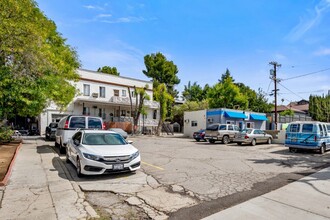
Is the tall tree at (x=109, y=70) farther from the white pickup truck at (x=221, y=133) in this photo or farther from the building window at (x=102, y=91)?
the white pickup truck at (x=221, y=133)

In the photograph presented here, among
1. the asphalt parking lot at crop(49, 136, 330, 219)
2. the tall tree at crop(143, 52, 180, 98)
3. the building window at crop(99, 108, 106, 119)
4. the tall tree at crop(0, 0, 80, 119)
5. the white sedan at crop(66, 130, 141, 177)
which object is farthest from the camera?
the tall tree at crop(143, 52, 180, 98)

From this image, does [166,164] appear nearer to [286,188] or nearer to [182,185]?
A: [182,185]

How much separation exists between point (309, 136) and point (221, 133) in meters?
7.15

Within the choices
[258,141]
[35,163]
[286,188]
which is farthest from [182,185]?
[258,141]

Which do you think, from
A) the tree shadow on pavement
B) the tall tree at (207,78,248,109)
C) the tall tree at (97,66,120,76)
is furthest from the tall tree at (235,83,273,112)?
the tree shadow on pavement

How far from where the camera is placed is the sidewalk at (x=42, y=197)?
4.54m

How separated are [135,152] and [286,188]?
454 cm

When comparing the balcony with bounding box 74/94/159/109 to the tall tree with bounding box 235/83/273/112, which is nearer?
the balcony with bounding box 74/94/159/109

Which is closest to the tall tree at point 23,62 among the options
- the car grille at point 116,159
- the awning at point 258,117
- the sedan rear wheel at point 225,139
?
the car grille at point 116,159

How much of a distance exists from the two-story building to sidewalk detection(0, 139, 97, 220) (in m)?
22.7

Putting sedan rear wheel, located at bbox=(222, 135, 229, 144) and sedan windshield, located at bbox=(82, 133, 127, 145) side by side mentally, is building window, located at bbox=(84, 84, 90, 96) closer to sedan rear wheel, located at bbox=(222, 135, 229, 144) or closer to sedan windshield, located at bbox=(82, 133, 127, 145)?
sedan rear wheel, located at bbox=(222, 135, 229, 144)

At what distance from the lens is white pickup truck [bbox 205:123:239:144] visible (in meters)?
20.2

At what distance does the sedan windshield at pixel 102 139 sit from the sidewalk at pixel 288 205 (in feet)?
15.8

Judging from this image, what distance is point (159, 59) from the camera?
4891 centimetres
